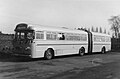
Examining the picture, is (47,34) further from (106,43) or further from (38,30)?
(106,43)

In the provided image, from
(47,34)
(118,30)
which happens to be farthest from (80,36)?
(118,30)

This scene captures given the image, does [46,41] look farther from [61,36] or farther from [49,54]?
[61,36]

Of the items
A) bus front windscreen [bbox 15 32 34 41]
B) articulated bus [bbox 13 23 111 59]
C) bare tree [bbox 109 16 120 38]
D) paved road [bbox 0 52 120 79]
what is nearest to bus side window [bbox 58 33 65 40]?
articulated bus [bbox 13 23 111 59]

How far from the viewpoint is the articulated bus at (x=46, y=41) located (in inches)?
536

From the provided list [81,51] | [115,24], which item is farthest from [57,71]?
[115,24]

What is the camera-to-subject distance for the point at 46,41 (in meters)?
14.6

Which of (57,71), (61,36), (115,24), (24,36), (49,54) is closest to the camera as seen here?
(57,71)

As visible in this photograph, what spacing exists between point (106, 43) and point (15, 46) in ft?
46.0

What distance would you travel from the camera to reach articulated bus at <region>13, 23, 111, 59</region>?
13609 millimetres

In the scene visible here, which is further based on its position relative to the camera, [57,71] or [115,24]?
[115,24]

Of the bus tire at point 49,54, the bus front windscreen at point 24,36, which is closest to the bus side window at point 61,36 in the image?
the bus tire at point 49,54

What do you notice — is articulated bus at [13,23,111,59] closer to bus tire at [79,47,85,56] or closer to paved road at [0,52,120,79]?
bus tire at [79,47,85,56]

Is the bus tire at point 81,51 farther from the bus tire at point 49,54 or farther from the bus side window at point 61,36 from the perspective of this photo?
the bus tire at point 49,54

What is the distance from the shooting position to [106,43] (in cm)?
2445
